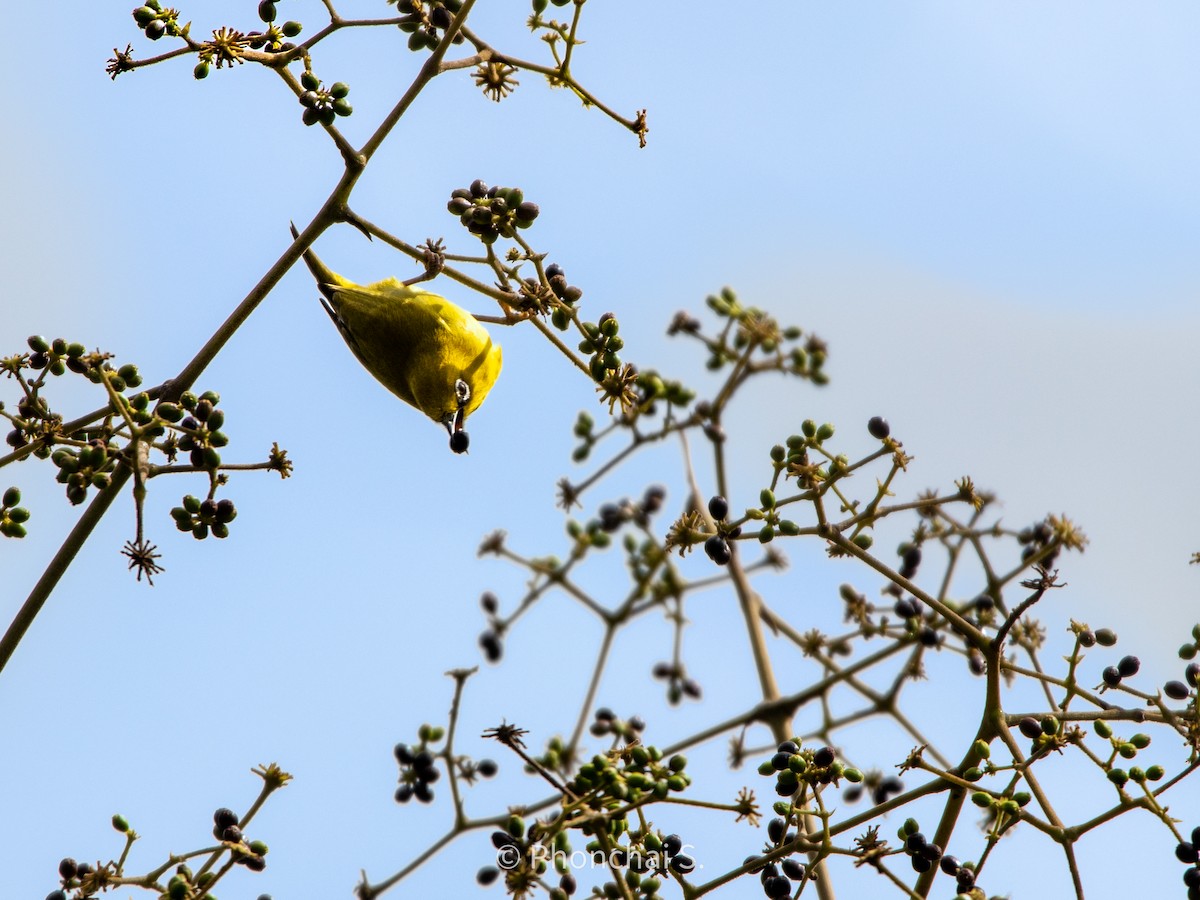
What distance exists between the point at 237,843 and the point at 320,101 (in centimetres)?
259

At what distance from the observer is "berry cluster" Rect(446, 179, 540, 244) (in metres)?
4.95

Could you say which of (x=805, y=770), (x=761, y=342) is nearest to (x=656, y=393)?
(x=761, y=342)

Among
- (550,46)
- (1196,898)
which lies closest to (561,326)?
(550,46)

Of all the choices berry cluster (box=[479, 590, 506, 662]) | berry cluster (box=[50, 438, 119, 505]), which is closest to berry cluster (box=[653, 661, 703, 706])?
berry cluster (box=[479, 590, 506, 662])

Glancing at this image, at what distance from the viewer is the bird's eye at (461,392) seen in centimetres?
822

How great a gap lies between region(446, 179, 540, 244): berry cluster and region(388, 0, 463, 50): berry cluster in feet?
1.98

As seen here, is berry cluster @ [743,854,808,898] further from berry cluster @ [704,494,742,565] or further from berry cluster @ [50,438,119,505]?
berry cluster @ [50,438,119,505]

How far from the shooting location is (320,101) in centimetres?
435

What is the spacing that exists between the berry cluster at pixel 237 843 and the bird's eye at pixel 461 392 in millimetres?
4312

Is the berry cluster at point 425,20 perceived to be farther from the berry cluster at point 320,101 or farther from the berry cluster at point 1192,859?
the berry cluster at point 1192,859

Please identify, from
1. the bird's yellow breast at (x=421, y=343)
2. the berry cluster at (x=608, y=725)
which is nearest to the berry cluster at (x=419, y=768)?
the berry cluster at (x=608, y=725)

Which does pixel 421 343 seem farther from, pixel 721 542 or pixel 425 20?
pixel 721 542

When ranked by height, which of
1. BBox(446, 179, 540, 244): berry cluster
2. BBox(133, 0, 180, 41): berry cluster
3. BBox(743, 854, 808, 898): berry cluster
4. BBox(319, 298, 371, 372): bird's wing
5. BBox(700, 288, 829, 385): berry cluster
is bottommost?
BBox(743, 854, 808, 898): berry cluster

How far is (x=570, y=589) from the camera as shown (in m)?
6.79
